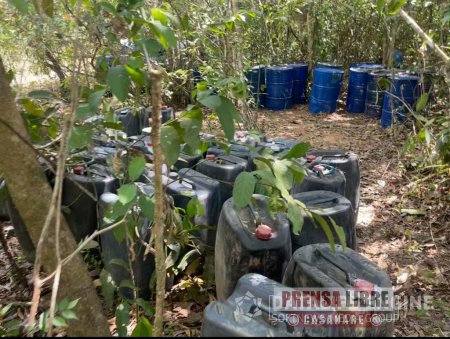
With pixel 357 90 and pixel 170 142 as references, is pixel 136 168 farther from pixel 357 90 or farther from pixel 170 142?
pixel 357 90

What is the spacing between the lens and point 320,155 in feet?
10.00

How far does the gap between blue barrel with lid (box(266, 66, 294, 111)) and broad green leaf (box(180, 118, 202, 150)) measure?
18.5ft

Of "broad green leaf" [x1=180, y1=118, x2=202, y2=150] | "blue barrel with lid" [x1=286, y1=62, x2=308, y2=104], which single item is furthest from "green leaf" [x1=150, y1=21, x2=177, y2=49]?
"blue barrel with lid" [x1=286, y1=62, x2=308, y2=104]

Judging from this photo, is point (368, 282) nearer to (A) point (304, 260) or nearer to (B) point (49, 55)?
(A) point (304, 260)

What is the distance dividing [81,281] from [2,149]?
445 mm

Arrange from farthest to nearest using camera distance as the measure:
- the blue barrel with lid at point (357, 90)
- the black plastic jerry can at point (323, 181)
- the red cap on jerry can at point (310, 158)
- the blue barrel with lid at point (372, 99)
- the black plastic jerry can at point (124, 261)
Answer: the blue barrel with lid at point (357, 90), the blue barrel with lid at point (372, 99), the red cap on jerry can at point (310, 158), the black plastic jerry can at point (323, 181), the black plastic jerry can at point (124, 261)

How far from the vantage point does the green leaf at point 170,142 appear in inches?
48.6

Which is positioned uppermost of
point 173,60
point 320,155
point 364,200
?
point 173,60

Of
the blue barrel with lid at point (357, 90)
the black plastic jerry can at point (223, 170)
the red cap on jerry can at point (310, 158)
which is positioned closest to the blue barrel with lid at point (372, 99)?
the blue barrel with lid at point (357, 90)

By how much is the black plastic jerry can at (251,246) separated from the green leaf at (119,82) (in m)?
0.77

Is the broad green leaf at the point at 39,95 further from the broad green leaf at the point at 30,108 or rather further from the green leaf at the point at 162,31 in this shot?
the green leaf at the point at 162,31

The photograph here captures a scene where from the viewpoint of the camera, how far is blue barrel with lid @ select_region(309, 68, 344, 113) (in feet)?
21.0

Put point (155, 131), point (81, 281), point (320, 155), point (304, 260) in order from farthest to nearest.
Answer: point (320, 155)
point (304, 260)
point (81, 281)
point (155, 131)

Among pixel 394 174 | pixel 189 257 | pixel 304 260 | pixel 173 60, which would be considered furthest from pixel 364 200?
pixel 173 60
